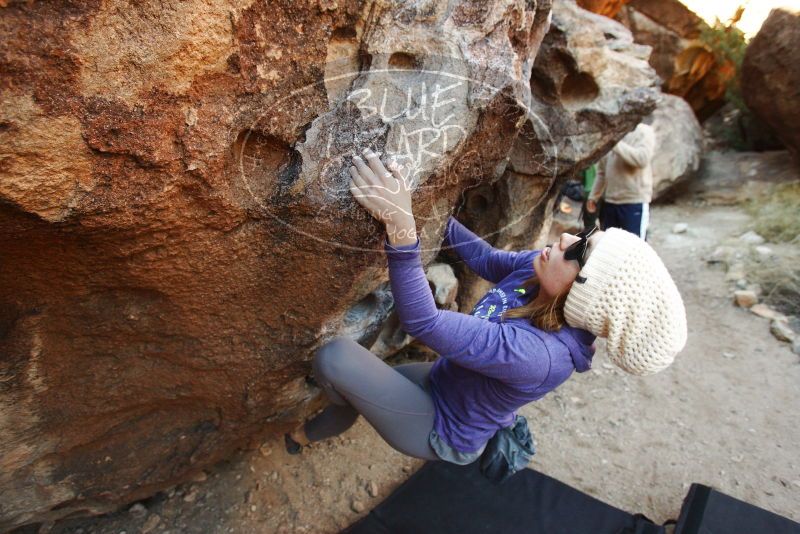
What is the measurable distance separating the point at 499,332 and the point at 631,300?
36 centimetres

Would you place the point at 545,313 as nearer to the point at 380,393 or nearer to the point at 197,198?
the point at 380,393

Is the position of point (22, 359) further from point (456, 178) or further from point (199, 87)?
point (456, 178)

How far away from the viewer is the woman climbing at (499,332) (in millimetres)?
1415

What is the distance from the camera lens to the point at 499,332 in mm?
1490

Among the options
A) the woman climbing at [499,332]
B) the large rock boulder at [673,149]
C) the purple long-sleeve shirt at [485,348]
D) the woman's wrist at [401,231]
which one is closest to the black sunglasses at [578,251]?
the woman climbing at [499,332]

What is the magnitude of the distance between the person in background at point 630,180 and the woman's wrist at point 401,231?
271cm

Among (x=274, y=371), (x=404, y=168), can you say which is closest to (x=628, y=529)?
(x=274, y=371)

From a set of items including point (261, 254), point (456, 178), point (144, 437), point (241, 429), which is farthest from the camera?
point (241, 429)

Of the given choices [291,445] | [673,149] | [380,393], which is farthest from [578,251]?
[673,149]

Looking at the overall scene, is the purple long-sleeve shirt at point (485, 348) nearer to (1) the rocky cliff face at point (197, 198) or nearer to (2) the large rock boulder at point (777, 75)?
(1) the rocky cliff face at point (197, 198)

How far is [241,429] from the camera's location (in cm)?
215

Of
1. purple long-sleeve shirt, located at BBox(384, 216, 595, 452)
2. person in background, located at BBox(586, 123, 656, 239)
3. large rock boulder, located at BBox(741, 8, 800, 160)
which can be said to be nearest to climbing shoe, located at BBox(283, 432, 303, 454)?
purple long-sleeve shirt, located at BBox(384, 216, 595, 452)

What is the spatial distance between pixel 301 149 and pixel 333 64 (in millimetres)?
247
